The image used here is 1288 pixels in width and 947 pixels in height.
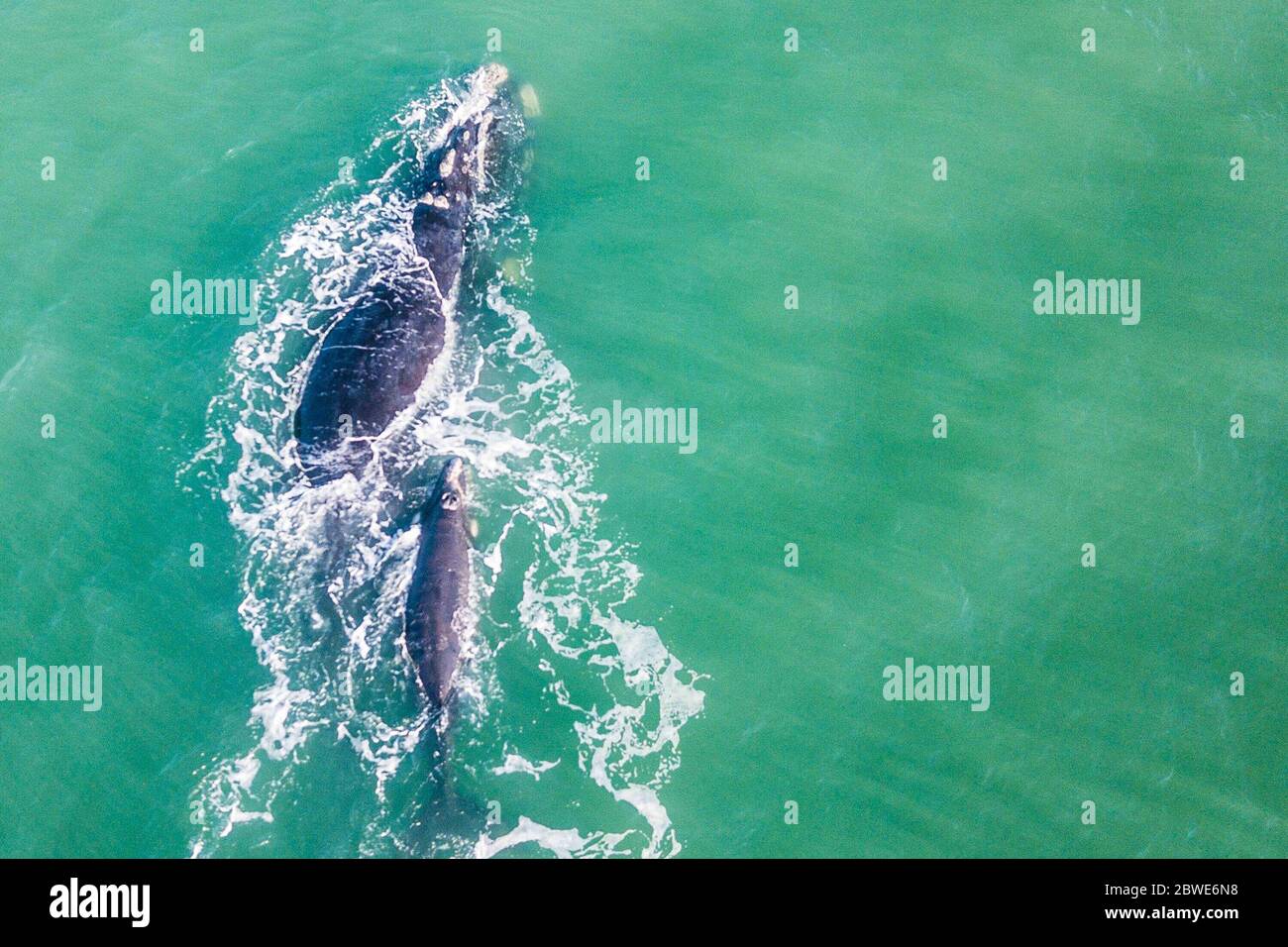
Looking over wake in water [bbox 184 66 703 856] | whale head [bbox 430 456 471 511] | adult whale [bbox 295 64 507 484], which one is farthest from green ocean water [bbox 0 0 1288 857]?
adult whale [bbox 295 64 507 484]

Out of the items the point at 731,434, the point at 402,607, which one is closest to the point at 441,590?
the point at 402,607

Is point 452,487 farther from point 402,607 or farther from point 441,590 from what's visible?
point 402,607

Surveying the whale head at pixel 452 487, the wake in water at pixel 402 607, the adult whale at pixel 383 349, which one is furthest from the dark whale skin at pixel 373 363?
the whale head at pixel 452 487

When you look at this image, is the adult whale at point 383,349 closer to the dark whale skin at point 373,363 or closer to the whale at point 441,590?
the dark whale skin at point 373,363

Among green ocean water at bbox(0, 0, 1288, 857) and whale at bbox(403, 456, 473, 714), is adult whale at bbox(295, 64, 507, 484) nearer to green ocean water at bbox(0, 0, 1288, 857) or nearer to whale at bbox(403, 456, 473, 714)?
green ocean water at bbox(0, 0, 1288, 857)

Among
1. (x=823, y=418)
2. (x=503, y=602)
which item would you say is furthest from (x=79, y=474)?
(x=823, y=418)

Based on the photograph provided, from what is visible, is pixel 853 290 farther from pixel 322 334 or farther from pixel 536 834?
pixel 536 834

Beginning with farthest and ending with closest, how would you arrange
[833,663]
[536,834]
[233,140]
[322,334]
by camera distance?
[233,140] < [322,334] < [833,663] < [536,834]
